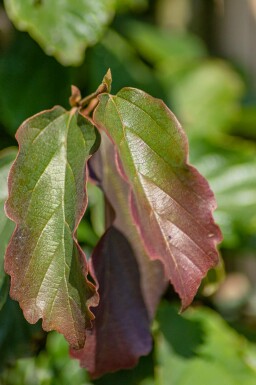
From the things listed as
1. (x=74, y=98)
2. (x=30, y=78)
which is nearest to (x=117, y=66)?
(x=30, y=78)

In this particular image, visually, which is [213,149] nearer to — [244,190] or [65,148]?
[244,190]

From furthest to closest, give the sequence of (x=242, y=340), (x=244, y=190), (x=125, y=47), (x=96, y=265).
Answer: (x=125, y=47), (x=242, y=340), (x=244, y=190), (x=96, y=265)

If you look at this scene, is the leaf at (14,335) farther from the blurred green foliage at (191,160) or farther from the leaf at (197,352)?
the leaf at (197,352)

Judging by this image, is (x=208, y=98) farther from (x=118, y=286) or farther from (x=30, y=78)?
(x=118, y=286)

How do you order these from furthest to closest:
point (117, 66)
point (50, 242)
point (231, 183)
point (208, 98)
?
1. point (208, 98)
2. point (117, 66)
3. point (231, 183)
4. point (50, 242)

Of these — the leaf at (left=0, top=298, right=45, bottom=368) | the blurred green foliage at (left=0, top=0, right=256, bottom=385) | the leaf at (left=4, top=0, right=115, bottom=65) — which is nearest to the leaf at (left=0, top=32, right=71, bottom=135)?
the blurred green foliage at (left=0, top=0, right=256, bottom=385)

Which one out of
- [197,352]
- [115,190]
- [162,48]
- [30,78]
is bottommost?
[197,352]

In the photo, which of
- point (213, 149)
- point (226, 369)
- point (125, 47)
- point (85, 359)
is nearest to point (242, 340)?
point (226, 369)
